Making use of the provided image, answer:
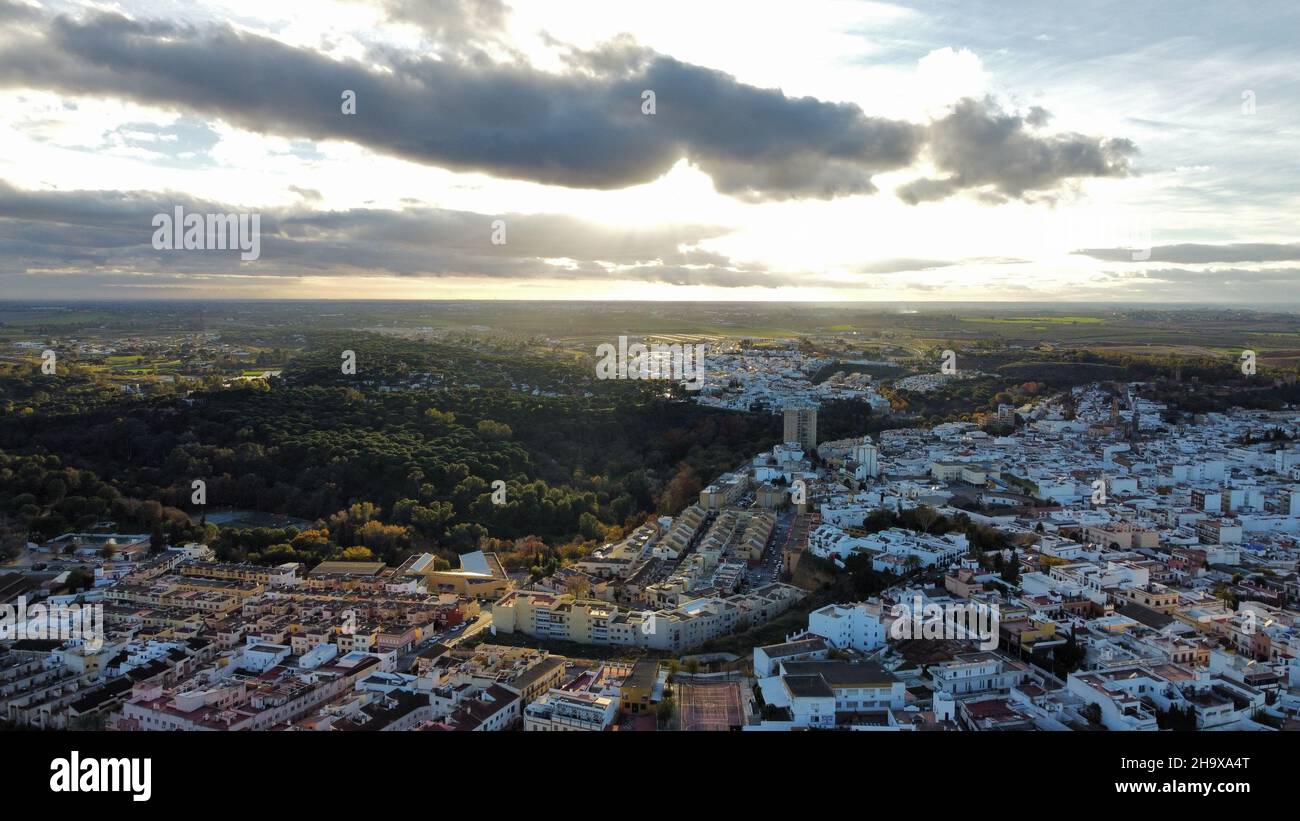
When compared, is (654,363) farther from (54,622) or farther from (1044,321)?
(1044,321)
